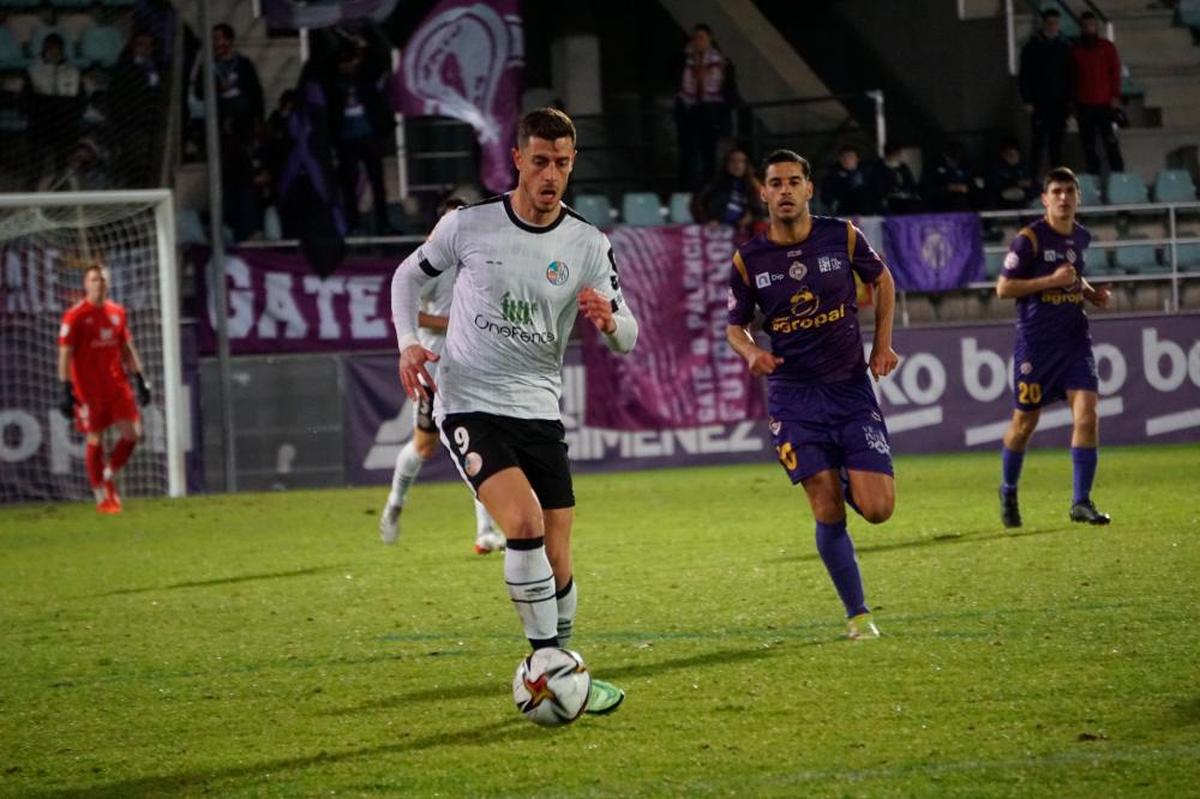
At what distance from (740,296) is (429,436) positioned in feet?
14.0

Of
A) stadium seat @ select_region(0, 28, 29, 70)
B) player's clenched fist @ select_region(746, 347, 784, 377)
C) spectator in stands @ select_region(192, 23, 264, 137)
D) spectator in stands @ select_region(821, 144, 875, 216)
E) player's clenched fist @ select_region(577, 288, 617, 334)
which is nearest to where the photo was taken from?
player's clenched fist @ select_region(577, 288, 617, 334)

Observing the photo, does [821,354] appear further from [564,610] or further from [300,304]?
[300,304]

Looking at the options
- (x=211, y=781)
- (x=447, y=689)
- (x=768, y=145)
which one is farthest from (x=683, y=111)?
(x=211, y=781)

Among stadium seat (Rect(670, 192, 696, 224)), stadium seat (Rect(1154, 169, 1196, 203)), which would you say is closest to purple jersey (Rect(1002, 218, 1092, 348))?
stadium seat (Rect(670, 192, 696, 224))

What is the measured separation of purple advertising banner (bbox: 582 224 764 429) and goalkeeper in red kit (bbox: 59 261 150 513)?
483 centimetres

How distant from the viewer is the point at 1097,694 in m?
6.21

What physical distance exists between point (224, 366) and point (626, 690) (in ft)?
39.8

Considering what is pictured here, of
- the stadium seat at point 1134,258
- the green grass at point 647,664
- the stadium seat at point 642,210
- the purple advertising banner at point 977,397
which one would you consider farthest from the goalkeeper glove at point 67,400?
the stadium seat at point 1134,258

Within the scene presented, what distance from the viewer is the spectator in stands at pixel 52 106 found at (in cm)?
1994

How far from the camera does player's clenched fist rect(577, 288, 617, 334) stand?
20.4 ft

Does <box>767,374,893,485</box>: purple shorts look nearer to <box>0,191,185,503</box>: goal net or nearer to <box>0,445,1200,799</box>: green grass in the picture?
<box>0,445,1200,799</box>: green grass

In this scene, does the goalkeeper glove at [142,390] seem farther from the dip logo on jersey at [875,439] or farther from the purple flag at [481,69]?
the dip logo on jersey at [875,439]

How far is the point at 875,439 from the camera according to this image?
7863 mm

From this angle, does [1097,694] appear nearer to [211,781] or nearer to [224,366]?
[211,781]
